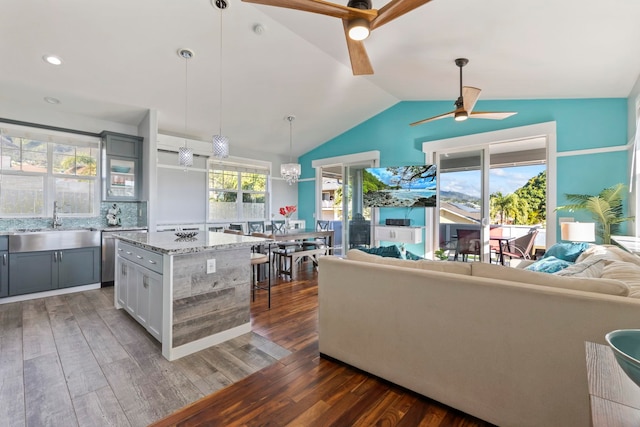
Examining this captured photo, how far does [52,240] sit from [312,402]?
4247 millimetres

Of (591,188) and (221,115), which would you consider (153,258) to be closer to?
(221,115)

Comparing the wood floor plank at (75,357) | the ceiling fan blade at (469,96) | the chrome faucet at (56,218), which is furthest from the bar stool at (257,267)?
the chrome faucet at (56,218)

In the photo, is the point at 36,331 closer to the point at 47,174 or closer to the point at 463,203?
the point at 47,174

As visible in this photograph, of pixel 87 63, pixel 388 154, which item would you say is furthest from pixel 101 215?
pixel 388 154

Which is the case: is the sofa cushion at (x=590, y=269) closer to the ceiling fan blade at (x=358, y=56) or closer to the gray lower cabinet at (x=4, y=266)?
the ceiling fan blade at (x=358, y=56)

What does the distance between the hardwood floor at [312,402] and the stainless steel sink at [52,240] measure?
11.9ft

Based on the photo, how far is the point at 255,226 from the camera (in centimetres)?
623

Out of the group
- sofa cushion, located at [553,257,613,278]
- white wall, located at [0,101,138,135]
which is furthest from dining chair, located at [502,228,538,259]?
white wall, located at [0,101,138,135]

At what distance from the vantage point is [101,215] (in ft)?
15.8

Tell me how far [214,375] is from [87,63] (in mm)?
3840

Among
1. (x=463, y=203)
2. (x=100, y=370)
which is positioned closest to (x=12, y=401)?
(x=100, y=370)

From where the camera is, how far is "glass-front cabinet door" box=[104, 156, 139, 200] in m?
4.61

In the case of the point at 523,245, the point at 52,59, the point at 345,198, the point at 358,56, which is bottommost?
the point at 523,245

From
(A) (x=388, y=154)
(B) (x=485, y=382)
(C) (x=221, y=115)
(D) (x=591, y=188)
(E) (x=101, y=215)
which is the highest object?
(C) (x=221, y=115)
